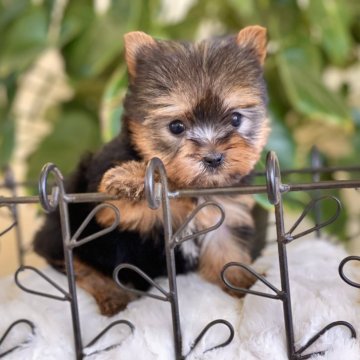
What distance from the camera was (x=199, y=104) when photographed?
3.61 ft

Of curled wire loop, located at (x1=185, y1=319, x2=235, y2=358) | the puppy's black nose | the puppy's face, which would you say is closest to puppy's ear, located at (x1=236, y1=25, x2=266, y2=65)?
the puppy's face

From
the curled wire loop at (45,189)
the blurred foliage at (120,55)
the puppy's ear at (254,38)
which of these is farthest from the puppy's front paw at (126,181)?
the blurred foliage at (120,55)

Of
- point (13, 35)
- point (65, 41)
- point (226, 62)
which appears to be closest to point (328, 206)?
point (226, 62)

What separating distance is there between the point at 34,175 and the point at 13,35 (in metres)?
0.53

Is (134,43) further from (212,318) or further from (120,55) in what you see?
(120,55)

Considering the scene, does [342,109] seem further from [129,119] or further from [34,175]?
[34,175]

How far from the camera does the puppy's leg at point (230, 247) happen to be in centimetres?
130

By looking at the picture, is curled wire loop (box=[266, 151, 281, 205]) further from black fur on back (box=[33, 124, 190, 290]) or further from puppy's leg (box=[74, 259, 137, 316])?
puppy's leg (box=[74, 259, 137, 316])

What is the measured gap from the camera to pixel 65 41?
206 centimetres

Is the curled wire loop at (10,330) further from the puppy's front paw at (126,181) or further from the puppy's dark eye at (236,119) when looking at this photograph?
the puppy's dark eye at (236,119)

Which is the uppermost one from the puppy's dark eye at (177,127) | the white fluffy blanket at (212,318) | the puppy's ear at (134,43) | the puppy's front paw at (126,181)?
the puppy's ear at (134,43)

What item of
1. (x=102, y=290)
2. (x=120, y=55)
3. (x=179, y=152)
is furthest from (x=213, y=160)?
(x=120, y=55)

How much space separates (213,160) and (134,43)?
13.1 inches

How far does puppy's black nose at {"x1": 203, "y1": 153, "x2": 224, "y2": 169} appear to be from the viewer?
3.51 feet
